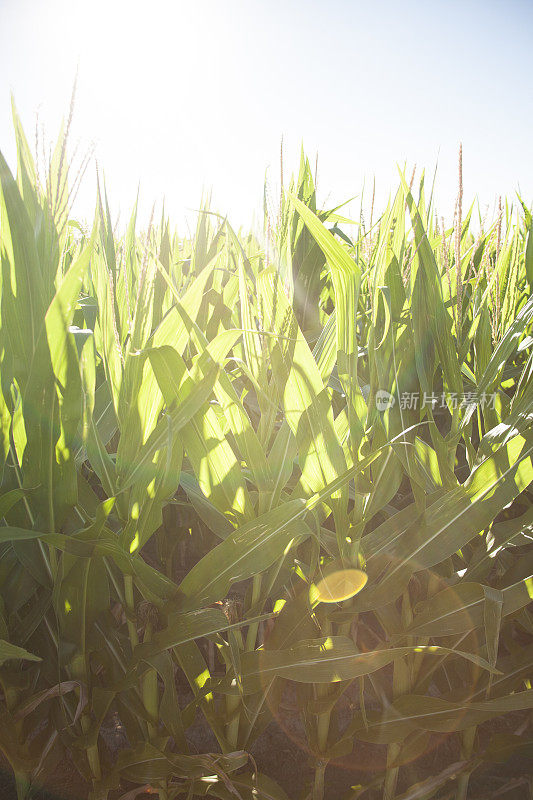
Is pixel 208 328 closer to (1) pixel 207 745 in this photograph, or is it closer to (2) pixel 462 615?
(2) pixel 462 615

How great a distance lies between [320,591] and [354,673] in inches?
3.7

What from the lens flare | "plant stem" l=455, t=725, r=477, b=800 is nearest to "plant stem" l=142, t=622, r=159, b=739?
the lens flare

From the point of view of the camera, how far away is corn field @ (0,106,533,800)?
52 cm

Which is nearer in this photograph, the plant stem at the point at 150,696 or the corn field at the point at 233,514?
the corn field at the point at 233,514

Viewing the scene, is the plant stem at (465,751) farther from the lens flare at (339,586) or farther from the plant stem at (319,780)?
the lens flare at (339,586)

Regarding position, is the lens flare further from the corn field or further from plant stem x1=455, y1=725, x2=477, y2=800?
plant stem x1=455, y1=725, x2=477, y2=800

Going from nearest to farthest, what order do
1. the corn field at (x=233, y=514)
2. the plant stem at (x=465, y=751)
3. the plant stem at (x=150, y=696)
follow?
the corn field at (x=233, y=514) < the plant stem at (x=150, y=696) < the plant stem at (x=465, y=751)

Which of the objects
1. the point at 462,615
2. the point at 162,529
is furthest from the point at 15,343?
the point at 462,615

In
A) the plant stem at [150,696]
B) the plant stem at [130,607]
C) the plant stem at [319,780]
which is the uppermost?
the plant stem at [130,607]

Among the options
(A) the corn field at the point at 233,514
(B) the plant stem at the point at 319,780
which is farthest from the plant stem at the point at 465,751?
(B) the plant stem at the point at 319,780

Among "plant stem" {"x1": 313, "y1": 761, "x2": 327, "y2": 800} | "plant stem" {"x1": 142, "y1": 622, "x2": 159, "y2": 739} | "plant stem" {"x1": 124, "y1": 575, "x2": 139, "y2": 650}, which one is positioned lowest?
"plant stem" {"x1": 313, "y1": 761, "x2": 327, "y2": 800}

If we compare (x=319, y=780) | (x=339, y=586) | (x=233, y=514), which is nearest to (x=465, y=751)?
(x=319, y=780)

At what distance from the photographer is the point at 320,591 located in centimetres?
59

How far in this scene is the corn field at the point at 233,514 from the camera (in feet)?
1.69
